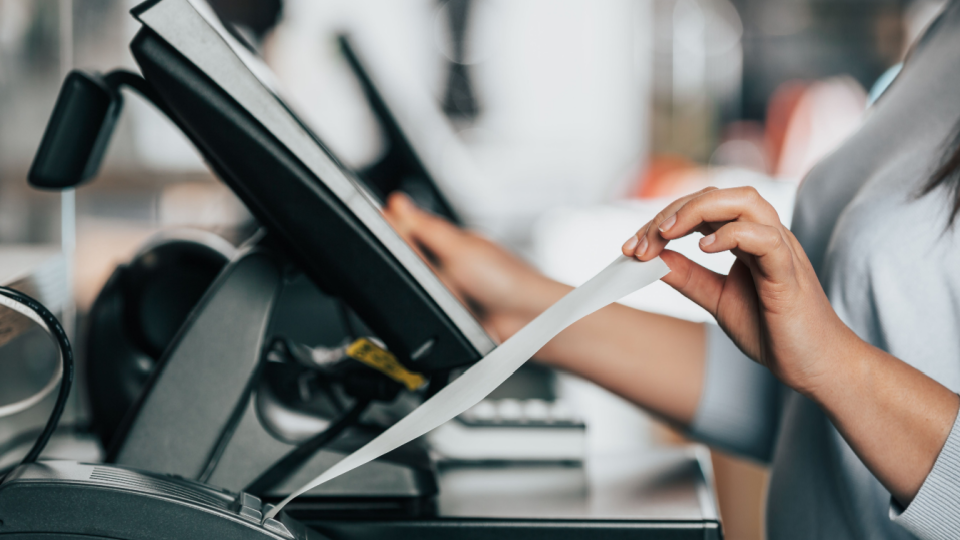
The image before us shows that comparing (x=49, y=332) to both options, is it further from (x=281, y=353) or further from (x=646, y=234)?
(x=646, y=234)

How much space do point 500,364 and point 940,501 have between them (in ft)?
0.92

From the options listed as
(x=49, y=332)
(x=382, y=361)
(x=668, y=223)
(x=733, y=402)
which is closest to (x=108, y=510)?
(x=49, y=332)

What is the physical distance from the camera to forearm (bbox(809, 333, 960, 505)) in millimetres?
419

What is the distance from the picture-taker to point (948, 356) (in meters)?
0.52

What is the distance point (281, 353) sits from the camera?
549 mm

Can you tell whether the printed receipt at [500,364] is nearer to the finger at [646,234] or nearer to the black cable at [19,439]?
the finger at [646,234]

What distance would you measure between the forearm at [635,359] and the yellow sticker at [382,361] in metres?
0.19

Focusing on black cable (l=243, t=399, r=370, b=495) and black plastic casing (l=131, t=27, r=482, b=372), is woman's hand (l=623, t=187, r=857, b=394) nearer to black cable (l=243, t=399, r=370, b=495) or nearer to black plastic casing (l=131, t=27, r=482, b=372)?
black plastic casing (l=131, t=27, r=482, b=372)

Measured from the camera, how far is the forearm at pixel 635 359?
0.69 meters

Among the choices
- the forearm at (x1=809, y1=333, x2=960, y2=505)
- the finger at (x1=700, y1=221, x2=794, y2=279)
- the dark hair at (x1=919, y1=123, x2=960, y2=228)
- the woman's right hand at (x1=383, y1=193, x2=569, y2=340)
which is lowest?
the forearm at (x1=809, y1=333, x2=960, y2=505)

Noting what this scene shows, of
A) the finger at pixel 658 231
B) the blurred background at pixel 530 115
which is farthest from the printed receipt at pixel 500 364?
the blurred background at pixel 530 115

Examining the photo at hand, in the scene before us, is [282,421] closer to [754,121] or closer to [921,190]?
[921,190]

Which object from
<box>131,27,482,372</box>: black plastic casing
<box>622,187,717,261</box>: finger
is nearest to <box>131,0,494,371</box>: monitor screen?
<box>131,27,482,372</box>: black plastic casing

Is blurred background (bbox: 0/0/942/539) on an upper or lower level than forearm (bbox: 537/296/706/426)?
upper
